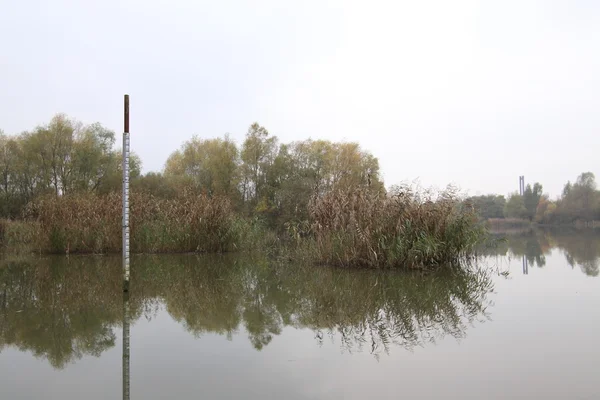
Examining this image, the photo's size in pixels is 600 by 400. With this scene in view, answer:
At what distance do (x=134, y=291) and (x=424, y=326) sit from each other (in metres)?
4.78

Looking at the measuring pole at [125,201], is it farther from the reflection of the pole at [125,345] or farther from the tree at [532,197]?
the tree at [532,197]

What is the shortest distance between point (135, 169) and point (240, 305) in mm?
36043

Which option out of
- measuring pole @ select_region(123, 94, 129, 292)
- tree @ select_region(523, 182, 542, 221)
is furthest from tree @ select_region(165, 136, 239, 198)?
tree @ select_region(523, 182, 542, 221)

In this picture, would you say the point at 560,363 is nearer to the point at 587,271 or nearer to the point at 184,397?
the point at 184,397

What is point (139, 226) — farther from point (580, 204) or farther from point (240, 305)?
point (580, 204)

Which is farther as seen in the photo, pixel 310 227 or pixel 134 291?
pixel 310 227

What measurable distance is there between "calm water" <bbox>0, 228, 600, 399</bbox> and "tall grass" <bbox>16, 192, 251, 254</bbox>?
4964 mm

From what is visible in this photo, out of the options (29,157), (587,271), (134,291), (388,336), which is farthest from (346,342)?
(29,157)

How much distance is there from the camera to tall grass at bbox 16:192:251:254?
13938 mm

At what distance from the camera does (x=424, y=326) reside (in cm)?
513

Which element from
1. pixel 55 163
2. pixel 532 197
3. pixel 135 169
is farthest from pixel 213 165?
pixel 532 197

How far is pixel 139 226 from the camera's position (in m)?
14.5

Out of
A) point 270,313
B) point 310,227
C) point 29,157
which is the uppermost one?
point 29,157

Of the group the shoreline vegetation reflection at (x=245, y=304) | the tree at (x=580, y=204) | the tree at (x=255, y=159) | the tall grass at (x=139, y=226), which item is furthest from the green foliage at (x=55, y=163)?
the tree at (x=580, y=204)
